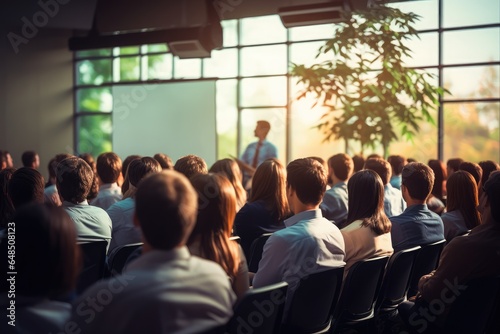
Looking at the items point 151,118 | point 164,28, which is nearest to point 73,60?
point 151,118

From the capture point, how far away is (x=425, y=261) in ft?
11.5

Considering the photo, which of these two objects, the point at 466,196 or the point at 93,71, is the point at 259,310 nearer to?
the point at 466,196

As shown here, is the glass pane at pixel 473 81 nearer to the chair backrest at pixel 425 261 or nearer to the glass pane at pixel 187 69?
the glass pane at pixel 187 69

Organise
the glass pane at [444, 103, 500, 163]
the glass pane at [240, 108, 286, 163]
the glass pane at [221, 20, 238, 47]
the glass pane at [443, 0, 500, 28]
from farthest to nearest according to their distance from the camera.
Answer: the glass pane at [221, 20, 238, 47], the glass pane at [240, 108, 286, 163], the glass pane at [443, 0, 500, 28], the glass pane at [444, 103, 500, 163]

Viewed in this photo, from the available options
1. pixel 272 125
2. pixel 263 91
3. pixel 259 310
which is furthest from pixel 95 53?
pixel 259 310

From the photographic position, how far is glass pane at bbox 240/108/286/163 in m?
11.2

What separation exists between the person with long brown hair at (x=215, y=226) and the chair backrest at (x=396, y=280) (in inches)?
43.5

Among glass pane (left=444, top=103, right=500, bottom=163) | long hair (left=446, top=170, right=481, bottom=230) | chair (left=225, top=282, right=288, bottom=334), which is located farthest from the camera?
glass pane (left=444, top=103, right=500, bottom=163)

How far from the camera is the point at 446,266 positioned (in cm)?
276

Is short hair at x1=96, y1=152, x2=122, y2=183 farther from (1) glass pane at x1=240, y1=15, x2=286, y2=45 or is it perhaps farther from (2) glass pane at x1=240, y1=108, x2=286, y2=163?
(1) glass pane at x1=240, y1=15, x2=286, y2=45

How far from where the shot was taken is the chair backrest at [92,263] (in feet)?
9.96

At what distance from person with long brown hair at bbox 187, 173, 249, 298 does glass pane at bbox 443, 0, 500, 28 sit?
8621mm

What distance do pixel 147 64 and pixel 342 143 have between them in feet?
15.1

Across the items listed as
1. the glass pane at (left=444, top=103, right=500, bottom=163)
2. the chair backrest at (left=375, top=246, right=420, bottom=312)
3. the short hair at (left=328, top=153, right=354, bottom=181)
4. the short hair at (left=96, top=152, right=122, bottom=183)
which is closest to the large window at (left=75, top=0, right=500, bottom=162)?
the glass pane at (left=444, top=103, right=500, bottom=163)
